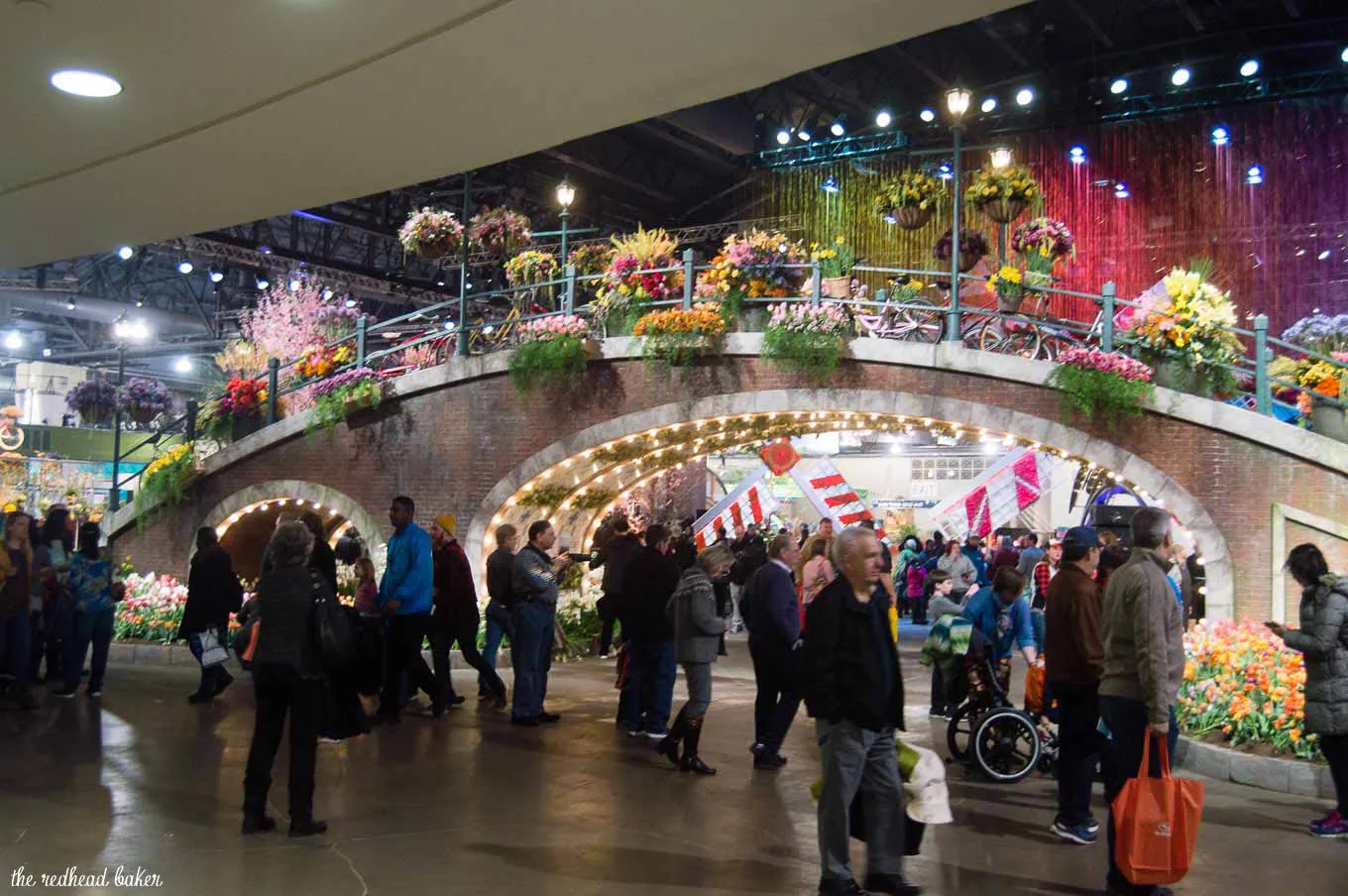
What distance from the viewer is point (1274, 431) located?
13.1m

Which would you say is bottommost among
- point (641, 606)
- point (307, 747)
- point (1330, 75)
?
point (307, 747)

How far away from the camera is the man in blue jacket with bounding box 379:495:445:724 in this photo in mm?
9703

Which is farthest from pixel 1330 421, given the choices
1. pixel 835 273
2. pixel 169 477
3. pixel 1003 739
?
pixel 169 477

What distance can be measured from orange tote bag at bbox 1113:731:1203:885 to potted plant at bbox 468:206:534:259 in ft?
43.1

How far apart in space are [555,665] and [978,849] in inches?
357

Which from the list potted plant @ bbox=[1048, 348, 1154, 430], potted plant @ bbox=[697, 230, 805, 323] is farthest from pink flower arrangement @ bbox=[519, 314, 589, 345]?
potted plant @ bbox=[1048, 348, 1154, 430]

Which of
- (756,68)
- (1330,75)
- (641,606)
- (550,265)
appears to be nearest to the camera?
(756,68)

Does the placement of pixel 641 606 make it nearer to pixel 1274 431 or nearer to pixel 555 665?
pixel 555 665

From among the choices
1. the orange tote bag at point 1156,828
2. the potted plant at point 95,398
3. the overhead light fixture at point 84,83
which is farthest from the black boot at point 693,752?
the potted plant at point 95,398

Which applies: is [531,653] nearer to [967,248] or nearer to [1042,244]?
[967,248]

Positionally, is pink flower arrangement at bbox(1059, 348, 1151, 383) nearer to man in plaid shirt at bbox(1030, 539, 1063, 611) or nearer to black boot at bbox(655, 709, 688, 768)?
man in plaid shirt at bbox(1030, 539, 1063, 611)

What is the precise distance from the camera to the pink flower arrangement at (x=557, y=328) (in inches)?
654

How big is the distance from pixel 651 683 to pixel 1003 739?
2766 mm

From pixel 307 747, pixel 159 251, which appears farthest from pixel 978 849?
pixel 159 251
